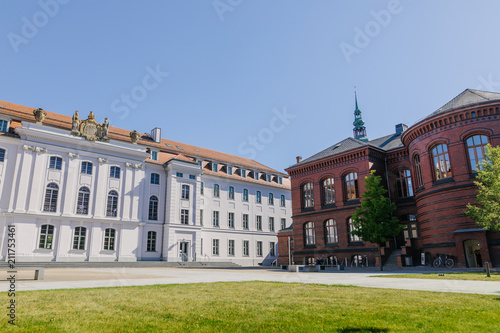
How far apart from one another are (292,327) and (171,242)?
120 ft

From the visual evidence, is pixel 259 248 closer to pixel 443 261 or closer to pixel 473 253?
pixel 443 261

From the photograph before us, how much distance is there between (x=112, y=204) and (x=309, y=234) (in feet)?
71.6

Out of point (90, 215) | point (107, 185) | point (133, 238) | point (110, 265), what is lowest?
point (110, 265)

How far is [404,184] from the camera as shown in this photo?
32.2 meters

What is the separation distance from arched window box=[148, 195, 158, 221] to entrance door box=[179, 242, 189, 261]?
4405 millimetres

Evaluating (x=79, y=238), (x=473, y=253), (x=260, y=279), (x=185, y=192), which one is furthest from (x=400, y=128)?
(x=79, y=238)

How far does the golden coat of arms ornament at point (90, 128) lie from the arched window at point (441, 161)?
1278 inches

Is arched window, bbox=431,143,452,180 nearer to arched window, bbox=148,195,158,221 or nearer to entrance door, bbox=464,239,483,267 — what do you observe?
entrance door, bbox=464,239,483,267

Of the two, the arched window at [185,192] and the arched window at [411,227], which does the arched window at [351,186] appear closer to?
the arched window at [411,227]

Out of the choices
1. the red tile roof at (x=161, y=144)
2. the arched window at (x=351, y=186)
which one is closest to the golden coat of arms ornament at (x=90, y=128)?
the red tile roof at (x=161, y=144)

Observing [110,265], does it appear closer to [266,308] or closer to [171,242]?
[171,242]

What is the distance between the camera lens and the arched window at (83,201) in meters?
35.2

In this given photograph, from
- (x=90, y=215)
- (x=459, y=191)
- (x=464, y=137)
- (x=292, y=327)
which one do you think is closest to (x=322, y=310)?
(x=292, y=327)

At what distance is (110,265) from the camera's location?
33375 mm
